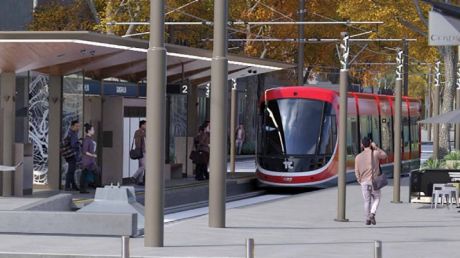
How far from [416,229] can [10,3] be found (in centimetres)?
3122

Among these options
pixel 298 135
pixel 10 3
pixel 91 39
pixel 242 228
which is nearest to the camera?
pixel 242 228

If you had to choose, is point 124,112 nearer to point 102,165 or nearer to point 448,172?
point 102,165

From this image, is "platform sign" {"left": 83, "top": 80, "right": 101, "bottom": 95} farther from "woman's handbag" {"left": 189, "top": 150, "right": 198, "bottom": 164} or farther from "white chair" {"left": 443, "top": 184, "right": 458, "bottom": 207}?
"white chair" {"left": 443, "top": 184, "right": 458, "bottom": 207}

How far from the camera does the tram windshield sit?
35.9 m

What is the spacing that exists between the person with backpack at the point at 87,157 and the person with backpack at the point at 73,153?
176 millimetres

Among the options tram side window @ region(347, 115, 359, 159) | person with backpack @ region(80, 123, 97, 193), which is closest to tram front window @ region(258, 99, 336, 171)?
tram side window @ region(347, 115, 359, 159)

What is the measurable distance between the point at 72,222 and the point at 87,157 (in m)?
9.75

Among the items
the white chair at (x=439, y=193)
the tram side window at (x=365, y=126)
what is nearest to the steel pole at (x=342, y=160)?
the white chair at (x=439, y=193)

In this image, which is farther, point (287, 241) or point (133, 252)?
point (287, 241)

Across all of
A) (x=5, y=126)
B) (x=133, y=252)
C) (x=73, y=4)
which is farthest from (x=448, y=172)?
(x=73, y=4)

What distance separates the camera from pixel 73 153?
91.6ft

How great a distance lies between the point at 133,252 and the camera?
54.6 ft

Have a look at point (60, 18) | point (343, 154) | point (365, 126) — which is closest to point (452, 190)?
point (343, 154)

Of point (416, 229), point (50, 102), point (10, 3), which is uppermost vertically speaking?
point (10, 3)
